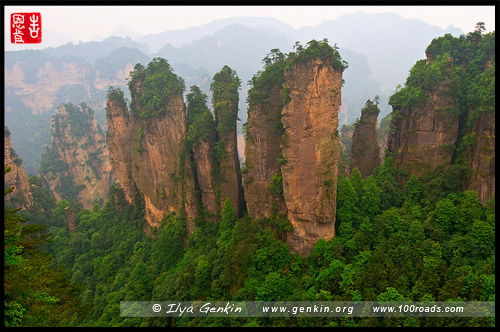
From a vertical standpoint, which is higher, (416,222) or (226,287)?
(416,222)

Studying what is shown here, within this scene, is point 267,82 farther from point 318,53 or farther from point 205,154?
point 205,154

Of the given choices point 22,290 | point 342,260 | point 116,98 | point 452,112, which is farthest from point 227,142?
point 22,290

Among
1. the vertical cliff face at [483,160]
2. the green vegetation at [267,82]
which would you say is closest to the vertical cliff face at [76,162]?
the green vegetation at [267,82]

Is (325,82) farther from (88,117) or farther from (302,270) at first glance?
(88,117)

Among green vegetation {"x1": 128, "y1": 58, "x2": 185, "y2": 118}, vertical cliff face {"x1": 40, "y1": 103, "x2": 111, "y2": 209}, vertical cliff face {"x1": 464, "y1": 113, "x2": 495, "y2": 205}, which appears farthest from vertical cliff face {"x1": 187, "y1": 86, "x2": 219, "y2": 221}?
vertical cliff face {"x1": 40, "y1": 103, "x2": 111, "y2": 209}

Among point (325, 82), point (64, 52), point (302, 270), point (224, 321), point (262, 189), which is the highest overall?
point (64, 52)

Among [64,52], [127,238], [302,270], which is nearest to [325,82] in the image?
[302,270]

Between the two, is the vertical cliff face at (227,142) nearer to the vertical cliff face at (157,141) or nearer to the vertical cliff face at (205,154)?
the vertical cliff face at (205,154)
